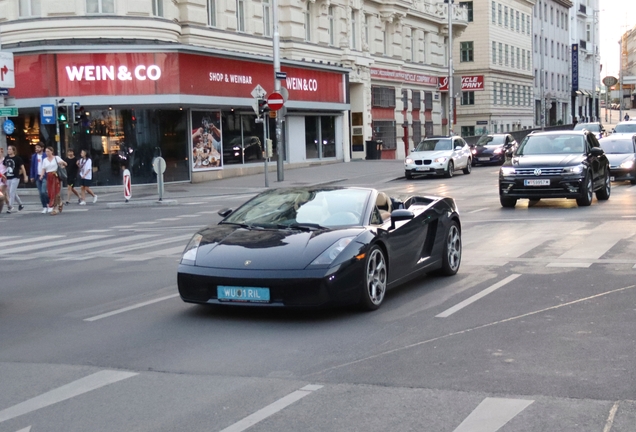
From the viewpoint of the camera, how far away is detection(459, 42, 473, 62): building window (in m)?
72.4

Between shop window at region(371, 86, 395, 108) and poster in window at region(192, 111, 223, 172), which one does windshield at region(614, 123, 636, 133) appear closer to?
shop window at region(371, 86, 395, 108)

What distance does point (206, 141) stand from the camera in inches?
1420

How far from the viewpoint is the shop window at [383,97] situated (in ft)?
167

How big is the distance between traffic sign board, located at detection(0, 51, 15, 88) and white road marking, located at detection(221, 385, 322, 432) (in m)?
23.5

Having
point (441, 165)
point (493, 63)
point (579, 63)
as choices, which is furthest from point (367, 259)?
point (579, 63)

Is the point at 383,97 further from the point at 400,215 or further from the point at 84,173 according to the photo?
the point at 400,215

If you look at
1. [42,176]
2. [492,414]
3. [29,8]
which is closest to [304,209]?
[492,414]

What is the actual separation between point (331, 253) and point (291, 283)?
1.61ft

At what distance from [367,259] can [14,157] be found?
19516mm

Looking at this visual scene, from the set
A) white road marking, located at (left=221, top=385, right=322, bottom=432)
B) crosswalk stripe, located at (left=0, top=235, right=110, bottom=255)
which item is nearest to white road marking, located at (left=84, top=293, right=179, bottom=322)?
white road marking, located at (left=221, top=385, right=322, bottom=432)

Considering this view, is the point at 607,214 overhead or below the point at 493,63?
below

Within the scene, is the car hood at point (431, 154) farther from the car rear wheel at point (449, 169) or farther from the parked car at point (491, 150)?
the parked car at point (491, 150)

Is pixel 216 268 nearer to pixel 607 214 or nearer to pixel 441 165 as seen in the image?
pixel 607 214

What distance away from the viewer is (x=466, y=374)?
6477 millimetres
